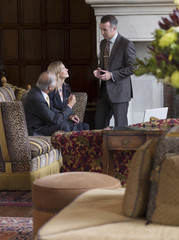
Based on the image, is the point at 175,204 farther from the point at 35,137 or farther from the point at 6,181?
the point at 35,137

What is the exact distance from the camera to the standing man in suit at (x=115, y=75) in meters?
6.57

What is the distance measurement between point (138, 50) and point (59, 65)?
209 centimetres

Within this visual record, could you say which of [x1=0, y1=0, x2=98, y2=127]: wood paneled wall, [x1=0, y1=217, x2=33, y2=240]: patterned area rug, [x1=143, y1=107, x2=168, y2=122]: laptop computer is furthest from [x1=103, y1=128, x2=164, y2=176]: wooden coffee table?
[x1=0, y1=0, x2=98, y2=127]: wood paneled wall

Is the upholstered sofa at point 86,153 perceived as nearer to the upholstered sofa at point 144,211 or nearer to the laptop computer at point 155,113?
the laptop computer at point 155,113

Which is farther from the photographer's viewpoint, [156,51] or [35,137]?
[35,137]

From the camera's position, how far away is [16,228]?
3.87 m

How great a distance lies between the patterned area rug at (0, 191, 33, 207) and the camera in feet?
15.5

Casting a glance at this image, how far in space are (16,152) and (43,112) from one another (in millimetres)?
876

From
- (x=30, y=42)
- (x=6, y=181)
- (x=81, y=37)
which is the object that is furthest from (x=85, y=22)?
(x=6, y=181)

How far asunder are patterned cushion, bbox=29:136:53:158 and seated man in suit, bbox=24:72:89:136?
1.02ft

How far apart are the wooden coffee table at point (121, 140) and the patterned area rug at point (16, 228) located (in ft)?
2.40

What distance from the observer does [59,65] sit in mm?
6512

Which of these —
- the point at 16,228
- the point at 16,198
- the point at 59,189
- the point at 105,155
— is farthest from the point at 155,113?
the point at 59,189

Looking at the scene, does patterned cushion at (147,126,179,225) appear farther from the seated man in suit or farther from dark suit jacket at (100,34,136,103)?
dark suit jacket at (100,34,136,103)
